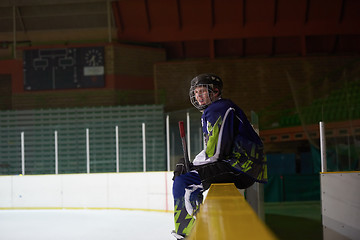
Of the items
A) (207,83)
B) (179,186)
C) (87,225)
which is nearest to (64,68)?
(87,225)

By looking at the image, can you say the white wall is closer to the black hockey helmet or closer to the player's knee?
the black hockey helmet

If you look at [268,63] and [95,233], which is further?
[268,63]

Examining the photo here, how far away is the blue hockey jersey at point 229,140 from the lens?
2.50 meters

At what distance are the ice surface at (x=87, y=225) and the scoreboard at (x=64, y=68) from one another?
5512 mm

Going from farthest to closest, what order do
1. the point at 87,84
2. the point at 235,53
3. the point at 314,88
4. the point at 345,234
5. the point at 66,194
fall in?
the point at 235,53, the point at 87,84, the point at 314,88, the point at 66,194, the point at 345,234

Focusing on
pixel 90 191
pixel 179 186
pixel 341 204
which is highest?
pixel 179 186

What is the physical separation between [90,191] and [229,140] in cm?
767

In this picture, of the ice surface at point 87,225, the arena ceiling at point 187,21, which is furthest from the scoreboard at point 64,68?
the ice surface at point 87,225

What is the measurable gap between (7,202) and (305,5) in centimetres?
946

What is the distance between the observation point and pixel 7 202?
33.6 ft

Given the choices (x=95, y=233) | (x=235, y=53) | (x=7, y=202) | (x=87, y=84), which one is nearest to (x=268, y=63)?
(x=235, y=53)

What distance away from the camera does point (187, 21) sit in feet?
48.2

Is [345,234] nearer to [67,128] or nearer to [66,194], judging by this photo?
[66,194]

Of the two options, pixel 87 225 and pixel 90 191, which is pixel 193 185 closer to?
pixel 87 225
